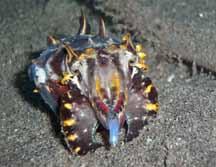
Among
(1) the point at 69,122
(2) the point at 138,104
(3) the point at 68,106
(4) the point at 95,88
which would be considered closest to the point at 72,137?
(1) the point at 69,122

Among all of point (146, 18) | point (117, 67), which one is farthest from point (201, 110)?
point (146, 18)

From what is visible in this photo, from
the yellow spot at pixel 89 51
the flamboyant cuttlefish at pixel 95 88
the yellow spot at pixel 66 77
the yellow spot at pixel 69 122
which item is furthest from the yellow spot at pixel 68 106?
the yellow spot at pixel 89 51

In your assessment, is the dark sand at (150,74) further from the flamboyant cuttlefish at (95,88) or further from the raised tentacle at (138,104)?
the flamboyant cuttlefish at (95,88)

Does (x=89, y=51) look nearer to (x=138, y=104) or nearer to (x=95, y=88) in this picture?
(x=95, y=88)

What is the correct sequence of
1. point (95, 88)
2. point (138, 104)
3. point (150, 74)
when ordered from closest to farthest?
point (95, 88) < point (138, 104) < point (150, 74)

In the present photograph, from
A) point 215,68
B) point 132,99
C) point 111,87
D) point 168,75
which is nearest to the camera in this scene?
point 111,87

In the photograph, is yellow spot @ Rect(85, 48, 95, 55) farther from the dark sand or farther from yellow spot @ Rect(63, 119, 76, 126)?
the dark sand

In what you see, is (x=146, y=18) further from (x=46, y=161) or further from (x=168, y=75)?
(x=46, y=161)
